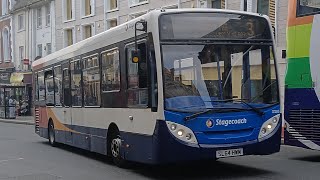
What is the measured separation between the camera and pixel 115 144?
11359mm

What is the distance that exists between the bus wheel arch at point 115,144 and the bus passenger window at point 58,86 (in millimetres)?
4466

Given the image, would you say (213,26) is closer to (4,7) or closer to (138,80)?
(138,80)

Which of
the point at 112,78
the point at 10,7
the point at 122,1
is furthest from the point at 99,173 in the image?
the point at 10,7

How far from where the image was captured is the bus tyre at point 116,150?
11.2m

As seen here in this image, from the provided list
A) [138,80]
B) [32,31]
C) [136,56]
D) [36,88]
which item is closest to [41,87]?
[36,88]

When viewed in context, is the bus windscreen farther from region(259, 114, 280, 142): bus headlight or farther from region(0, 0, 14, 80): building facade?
region(0, 0, 14, 80): building facade

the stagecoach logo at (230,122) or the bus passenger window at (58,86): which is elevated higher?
the bus passenger window at (58,86)

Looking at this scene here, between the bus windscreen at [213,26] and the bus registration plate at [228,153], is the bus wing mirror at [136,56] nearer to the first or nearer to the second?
the bus windscreen at [213,26]

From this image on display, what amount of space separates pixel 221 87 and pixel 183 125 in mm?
991

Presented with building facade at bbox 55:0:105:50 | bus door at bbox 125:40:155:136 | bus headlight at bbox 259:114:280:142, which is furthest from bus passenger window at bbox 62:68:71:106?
building facade at bbox 55:0:105:50

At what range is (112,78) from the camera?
1147 centimetres

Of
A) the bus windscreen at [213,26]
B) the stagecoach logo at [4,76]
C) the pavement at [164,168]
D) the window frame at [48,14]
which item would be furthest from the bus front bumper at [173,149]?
the stagecoach logo at [4,76]

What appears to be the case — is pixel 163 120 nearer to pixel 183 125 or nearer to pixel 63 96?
pixel 183 125

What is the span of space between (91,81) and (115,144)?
222 cm
